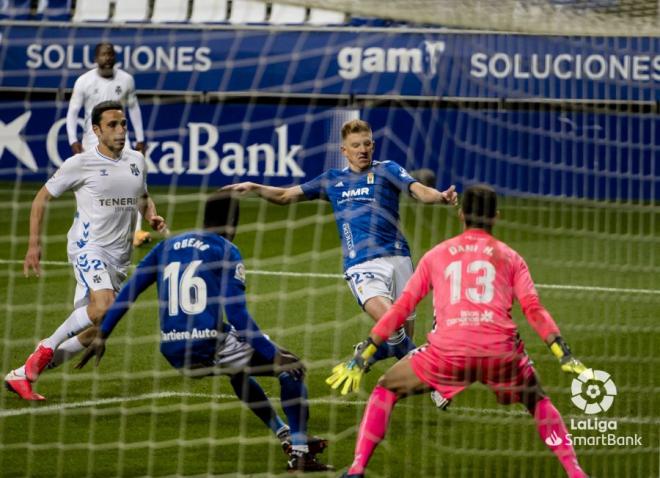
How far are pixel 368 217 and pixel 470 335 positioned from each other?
2.32 m

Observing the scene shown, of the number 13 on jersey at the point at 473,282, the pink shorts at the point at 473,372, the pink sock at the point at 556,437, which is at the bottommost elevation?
the pink sock at the point at 556,437

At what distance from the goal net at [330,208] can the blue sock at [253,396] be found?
11.6 inches

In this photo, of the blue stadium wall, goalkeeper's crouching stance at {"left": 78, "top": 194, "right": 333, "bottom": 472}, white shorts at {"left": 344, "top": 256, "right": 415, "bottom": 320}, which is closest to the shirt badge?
goalkeeper's crouching stance at {"left": 78, "top": 194, "right": 333, "bottom": 472}

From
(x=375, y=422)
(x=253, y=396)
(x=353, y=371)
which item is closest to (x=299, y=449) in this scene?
(x=253, y=396)

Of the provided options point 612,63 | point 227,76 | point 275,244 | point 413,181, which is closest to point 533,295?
point 413,181

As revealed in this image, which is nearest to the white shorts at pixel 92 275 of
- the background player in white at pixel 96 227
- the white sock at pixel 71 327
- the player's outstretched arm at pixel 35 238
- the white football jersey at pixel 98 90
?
the background player in white at pixel 96 227

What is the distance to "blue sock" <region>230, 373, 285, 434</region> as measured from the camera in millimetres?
7332

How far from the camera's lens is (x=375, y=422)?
664 centimetres

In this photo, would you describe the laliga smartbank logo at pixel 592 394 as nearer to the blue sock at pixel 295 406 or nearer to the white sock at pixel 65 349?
the blue sock at pixel 295 406

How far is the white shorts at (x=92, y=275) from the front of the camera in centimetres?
877

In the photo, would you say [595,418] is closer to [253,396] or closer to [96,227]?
[253,396]

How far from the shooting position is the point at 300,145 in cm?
1850

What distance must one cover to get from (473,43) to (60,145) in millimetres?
6117

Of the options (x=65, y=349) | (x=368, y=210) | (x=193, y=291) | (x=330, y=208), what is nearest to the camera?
(x=193, y=291)
